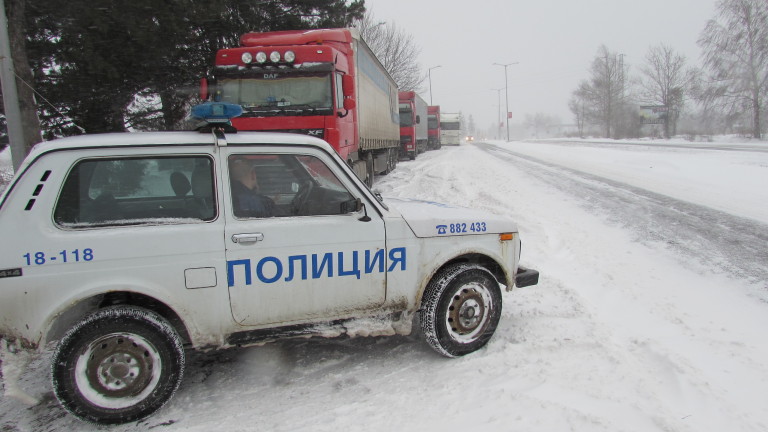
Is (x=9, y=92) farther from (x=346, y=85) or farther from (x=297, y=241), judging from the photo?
(x=297, y=241)

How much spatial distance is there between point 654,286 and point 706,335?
126cm

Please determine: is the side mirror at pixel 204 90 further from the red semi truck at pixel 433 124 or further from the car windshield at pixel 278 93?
the red semi truck at pixel 433 124

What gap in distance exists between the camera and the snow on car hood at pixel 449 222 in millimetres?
3553

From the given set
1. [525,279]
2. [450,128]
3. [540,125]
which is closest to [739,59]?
[450,128]

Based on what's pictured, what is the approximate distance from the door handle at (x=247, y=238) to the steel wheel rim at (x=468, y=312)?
1.51 meters

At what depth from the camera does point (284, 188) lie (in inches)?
135

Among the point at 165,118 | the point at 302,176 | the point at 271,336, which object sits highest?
the point at 165,118

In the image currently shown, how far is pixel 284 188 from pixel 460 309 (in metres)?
1.63

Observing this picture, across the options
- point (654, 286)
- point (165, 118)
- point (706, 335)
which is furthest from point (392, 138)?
point (706, 335)

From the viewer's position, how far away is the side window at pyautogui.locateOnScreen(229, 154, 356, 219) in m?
3.22

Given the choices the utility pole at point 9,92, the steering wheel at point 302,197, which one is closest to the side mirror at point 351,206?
the steering wheel at point 302,197

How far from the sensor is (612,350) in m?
3.63

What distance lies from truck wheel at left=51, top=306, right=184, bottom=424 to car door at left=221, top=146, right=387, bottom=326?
0.50 m

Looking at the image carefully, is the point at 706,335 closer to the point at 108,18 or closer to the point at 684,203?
the point at 684,203
